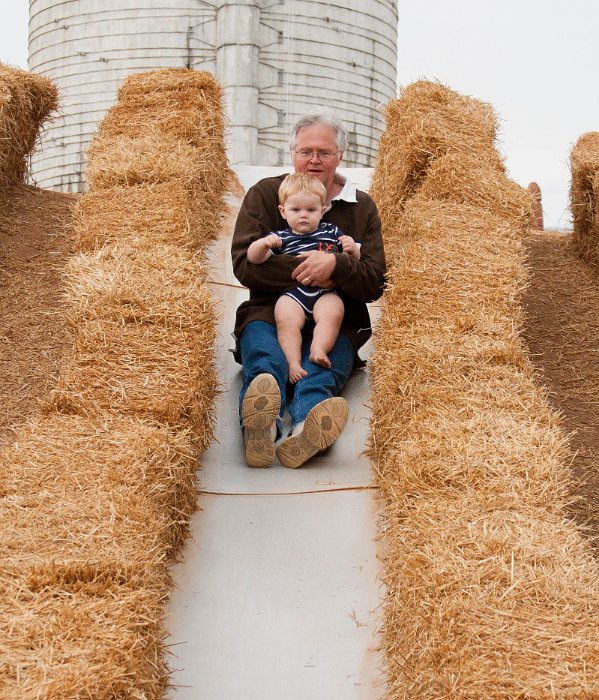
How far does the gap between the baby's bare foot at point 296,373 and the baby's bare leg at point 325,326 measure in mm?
67

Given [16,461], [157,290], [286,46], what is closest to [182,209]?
[157,290]

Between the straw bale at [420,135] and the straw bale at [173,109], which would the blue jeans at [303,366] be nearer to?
the straw bale at [420,135]

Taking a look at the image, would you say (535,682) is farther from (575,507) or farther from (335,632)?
(575,507)

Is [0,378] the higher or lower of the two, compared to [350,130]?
lower

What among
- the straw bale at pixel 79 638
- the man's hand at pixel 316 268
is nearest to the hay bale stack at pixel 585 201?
the man's hand at pixel 316 268

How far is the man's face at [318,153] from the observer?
Result: 14.3 ft

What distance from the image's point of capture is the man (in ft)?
11.7

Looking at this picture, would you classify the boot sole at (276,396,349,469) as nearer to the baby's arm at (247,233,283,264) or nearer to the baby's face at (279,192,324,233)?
the baby's arm at (247,233,283,264)

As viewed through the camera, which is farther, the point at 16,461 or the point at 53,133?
the point at 53,133

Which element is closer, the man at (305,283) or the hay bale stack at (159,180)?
the man at (305,283)

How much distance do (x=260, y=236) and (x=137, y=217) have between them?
0.85 metres

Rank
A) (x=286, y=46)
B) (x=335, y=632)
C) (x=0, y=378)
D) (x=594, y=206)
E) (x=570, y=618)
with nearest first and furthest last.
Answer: (x=570, y=618)
(x=335, y=632)
(x=0, y=378)
(x=594, y=206)
(x=286, y=46)

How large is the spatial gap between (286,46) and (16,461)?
32.4ft

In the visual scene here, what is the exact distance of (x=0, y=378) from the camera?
4000 millimetres
